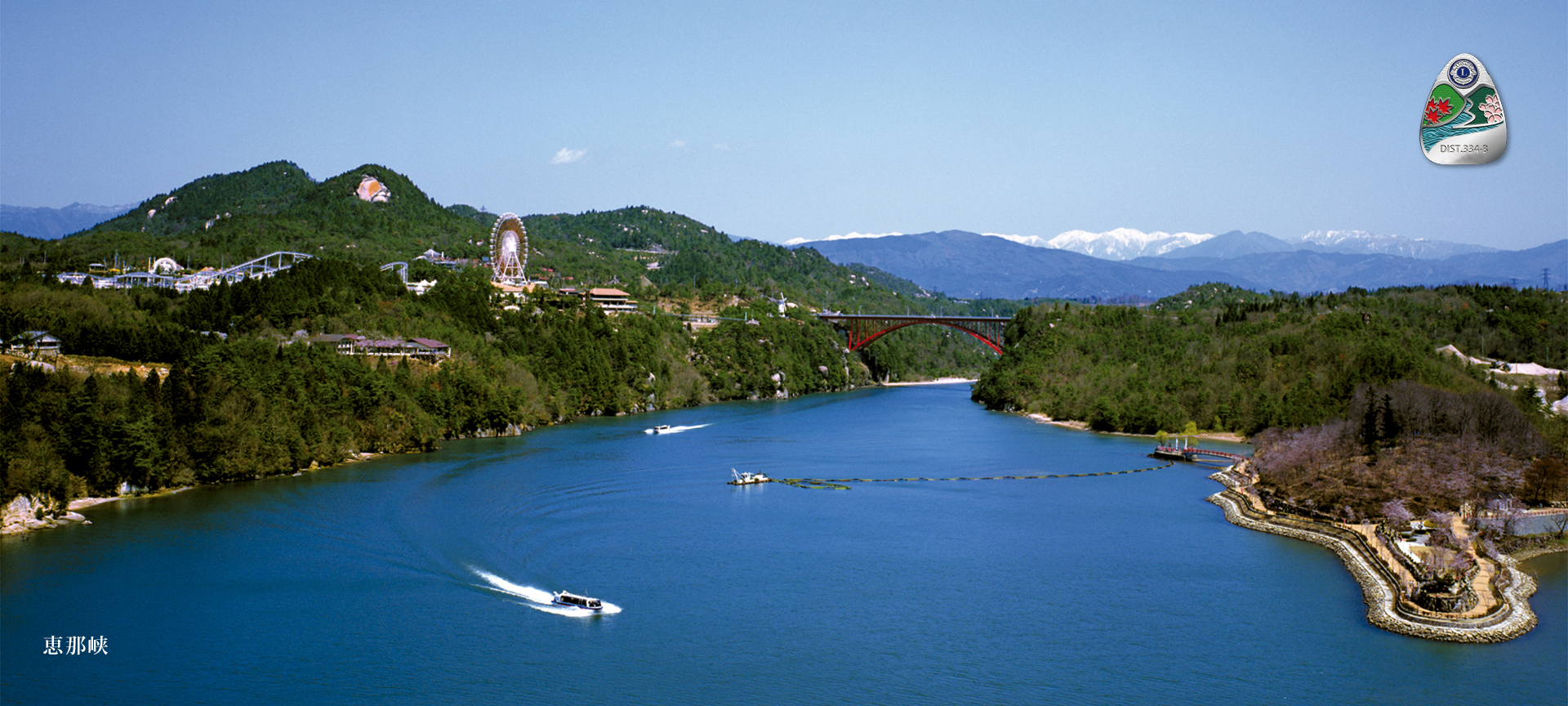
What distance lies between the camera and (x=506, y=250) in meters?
81.4

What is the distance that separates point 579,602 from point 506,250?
61799 mm

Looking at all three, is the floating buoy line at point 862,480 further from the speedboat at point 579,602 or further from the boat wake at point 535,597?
the speedboat at point 579,602

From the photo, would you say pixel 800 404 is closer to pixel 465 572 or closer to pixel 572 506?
pixel 572 506

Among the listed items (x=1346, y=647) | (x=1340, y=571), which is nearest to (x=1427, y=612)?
(x=1346, y=647)

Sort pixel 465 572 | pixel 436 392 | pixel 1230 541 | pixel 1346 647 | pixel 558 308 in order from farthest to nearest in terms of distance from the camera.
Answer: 1. pixel 558 308
2. pixel 436 392
3. pixel 1230 541
4. pixel 465 572
5. pixel 1346 647

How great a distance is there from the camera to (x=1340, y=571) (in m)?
26.8

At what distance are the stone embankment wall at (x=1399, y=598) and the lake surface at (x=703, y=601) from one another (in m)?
0.43

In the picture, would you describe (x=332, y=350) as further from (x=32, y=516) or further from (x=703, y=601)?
(x=703, y=601)

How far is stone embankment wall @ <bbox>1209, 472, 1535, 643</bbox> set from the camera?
21.8 metres

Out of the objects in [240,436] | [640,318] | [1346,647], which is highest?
[640,318]

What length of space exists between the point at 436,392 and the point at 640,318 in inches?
1174

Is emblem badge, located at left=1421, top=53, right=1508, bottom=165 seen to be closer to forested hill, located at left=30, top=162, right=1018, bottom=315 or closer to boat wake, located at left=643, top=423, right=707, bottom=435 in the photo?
boat wake, located at left=643, top=423, right=707, bottom=435

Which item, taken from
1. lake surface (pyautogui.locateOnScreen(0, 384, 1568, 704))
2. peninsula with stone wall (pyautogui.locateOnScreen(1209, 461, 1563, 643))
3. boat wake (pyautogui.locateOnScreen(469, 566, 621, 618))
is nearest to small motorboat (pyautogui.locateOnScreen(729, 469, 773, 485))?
lake surface (pyautogui.locateOnScreen(0, 384, 1568, 704))

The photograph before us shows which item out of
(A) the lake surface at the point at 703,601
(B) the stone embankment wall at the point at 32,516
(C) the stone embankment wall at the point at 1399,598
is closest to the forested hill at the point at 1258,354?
(C) the stone embankment wall at the point at 1399,598
